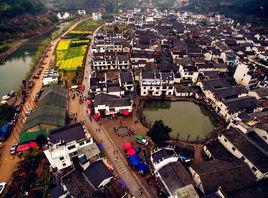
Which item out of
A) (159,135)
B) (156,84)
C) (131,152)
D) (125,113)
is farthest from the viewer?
(156,84)

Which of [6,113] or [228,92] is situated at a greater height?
[6,113]

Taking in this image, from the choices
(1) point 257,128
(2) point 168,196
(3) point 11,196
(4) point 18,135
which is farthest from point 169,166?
(4) point 18,135

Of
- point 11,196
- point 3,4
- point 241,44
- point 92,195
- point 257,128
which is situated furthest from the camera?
point 3,4

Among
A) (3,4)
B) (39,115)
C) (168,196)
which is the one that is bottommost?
(168,196)

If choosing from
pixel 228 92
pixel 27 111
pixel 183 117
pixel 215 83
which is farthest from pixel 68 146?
pixel 215 83

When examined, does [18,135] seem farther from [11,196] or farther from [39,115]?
[11,196]

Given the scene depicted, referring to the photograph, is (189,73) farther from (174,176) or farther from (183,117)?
(174,176)

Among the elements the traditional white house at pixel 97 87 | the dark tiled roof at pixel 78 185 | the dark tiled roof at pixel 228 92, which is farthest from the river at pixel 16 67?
the dark tiled roof at pixel 228 92

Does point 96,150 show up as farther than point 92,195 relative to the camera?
Yes
